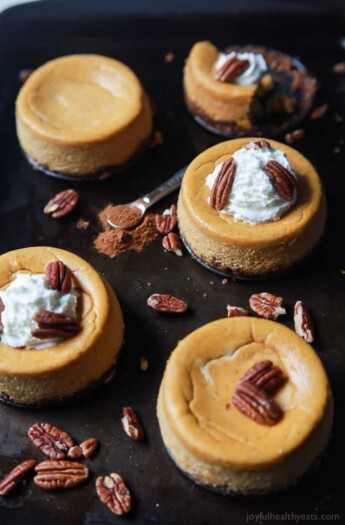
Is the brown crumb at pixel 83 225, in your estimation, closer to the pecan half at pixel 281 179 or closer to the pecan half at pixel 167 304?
the pecan half at pixel 167 304

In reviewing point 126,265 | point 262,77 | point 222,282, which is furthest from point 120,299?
point 262,77

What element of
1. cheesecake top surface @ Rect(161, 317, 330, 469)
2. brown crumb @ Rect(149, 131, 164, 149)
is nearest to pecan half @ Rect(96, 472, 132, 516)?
cheesecake top surface @ Rect(161, 317, 330, 469)

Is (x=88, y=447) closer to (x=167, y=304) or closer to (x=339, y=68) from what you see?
(x=167, y=304)

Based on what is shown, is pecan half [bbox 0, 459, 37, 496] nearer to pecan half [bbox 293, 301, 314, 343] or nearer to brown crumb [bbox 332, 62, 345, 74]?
pecan half [bbox 293, 301, 314, 343]

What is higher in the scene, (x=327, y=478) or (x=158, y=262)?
(x=158, y=262)

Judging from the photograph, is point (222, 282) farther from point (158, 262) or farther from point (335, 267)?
point (335, 267)

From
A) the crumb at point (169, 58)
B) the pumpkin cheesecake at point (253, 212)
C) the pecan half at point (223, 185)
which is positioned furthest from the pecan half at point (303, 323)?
the crumb at point (169, 58)
